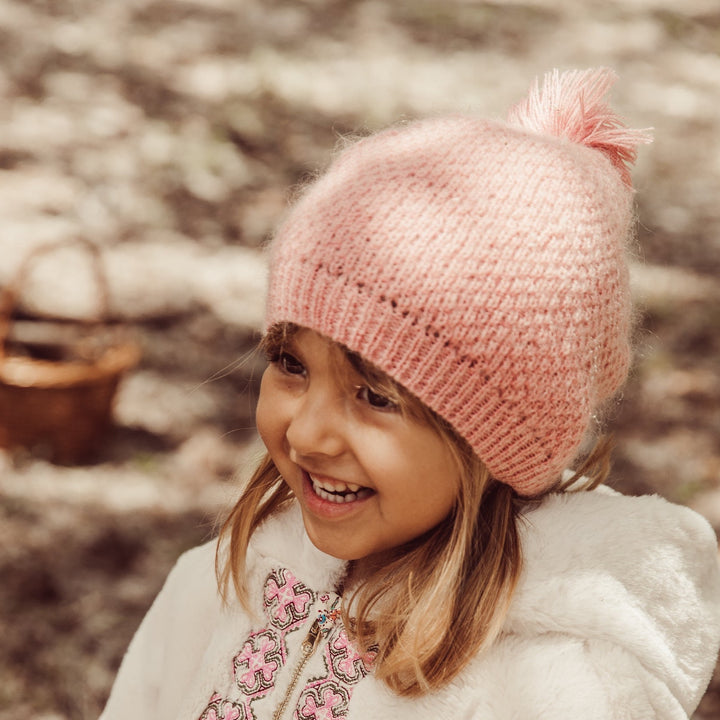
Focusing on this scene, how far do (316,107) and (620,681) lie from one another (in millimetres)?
3821

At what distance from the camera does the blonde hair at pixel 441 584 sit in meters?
1.33

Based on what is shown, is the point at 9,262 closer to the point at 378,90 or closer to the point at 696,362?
the point at 378,90

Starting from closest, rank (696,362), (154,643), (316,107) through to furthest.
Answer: (154,643), (696,362), (316,107)

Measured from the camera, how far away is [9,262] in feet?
12.3

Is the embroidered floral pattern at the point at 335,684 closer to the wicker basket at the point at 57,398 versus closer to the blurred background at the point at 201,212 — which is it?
the blurred background at the point at 201,212

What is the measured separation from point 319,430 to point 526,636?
1.34 ft

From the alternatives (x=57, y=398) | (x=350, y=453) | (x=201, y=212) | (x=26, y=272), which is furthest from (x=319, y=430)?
(x=201, y=212)

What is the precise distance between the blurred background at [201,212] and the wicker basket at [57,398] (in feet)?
0.18

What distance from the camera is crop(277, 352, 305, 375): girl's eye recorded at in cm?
140

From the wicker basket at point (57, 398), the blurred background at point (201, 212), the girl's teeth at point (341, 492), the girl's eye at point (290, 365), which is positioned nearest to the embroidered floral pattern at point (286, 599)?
the girl's teeth at point (341, 492)

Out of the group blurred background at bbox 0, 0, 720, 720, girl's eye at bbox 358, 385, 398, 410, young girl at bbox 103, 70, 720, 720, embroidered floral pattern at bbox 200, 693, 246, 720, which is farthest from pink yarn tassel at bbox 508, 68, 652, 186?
embroidered floral pattern at bbox 200, 693, 246, 720

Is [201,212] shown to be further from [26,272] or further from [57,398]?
[57,398]

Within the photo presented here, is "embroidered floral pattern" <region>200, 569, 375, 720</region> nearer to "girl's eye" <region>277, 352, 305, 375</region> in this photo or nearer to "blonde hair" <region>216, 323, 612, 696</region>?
"blonde hair" <region>216, 323, 612, 696</region>

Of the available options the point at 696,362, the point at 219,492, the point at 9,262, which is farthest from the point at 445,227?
the point at 9,262
